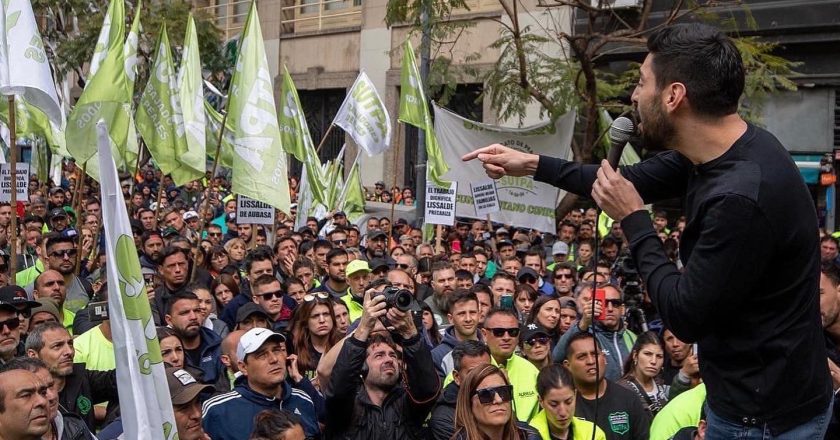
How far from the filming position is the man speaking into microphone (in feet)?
7.57

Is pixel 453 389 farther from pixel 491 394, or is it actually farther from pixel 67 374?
pixel 67 374

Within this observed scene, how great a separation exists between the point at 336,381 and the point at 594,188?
2751 mm

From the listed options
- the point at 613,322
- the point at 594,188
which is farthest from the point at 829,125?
the point at 594,188

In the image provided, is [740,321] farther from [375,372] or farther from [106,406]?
[106,406]

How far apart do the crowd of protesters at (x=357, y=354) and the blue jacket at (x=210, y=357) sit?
0.02m

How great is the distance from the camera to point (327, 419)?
5.28 meters

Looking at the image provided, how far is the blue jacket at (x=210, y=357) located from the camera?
6777 millimetres

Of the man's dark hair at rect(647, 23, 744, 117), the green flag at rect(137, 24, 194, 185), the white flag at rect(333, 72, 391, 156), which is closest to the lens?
the man's dark hair at rect(647, 23, 744, 117)

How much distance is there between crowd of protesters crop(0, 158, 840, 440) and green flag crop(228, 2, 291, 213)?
0.78m

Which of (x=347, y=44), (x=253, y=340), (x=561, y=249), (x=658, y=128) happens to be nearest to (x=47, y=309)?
(x=253, y=340)

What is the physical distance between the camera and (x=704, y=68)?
7.94 ft

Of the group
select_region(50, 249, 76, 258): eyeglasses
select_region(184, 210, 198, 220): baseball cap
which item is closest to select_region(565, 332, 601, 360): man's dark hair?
select_region(50, 249, 76, 258): eyeglasses

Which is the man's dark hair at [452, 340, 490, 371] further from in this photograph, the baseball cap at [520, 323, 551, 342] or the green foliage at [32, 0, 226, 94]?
the green foliage at [32, 0, 226, 94]

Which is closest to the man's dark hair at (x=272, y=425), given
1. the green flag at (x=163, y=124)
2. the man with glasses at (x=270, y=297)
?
the man with glasses at (x=270, y=297)
